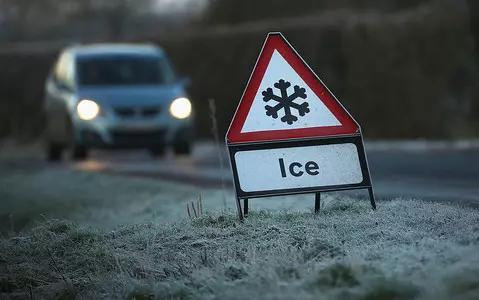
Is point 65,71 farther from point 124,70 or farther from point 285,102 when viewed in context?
point 285,102

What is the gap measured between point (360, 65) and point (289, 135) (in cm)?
1684

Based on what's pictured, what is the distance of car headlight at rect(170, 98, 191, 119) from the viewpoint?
19.3 m

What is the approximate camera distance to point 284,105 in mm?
7754

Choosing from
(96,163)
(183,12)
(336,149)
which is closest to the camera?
(336,149)

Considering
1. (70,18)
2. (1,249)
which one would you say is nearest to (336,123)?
(1,249)

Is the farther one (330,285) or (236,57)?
(236,57)

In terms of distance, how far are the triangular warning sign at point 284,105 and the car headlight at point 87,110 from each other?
1137 cm

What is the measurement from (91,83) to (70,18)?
2924cm

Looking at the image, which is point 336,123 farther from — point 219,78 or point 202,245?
point 219,78

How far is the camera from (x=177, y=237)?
24.5 feet

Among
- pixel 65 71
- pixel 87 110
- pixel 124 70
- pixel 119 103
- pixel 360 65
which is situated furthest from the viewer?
pixel 360 65

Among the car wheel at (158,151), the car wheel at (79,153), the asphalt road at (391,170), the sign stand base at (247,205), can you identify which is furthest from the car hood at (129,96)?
the sign stand base at (247,205)

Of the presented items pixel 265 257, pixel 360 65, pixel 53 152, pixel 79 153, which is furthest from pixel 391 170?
pixel 360 65

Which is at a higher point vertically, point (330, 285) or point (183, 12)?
point (183, 12)
